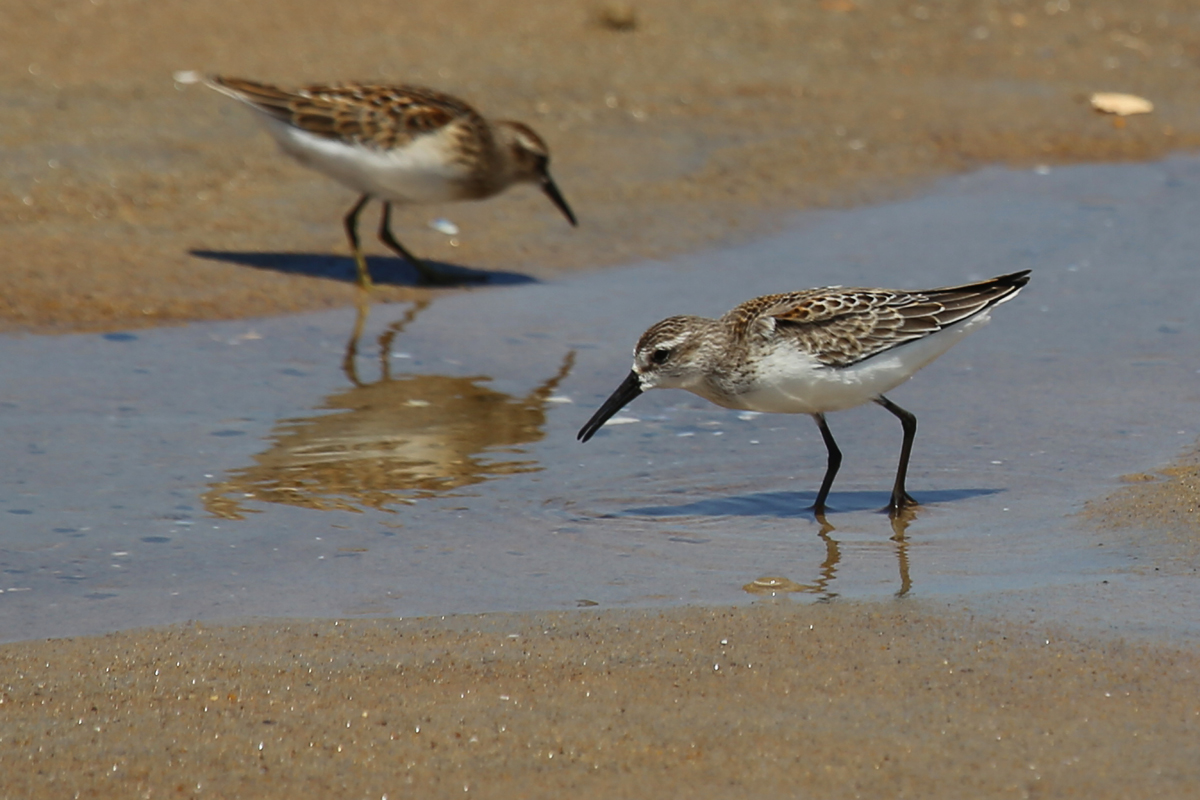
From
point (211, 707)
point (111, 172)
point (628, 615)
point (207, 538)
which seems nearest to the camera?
point (211, 707)

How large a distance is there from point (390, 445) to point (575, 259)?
3685mm

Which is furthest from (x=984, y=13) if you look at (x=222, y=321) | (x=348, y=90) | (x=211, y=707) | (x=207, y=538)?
(x=211, y=707)

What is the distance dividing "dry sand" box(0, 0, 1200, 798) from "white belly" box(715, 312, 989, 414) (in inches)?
46.3

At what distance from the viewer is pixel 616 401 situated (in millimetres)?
7238

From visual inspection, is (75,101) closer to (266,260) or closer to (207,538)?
(266,260)

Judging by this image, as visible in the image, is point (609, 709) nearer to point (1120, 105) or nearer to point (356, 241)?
point (356, 241)

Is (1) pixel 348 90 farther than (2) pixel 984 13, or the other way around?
(2) pixel 984 13

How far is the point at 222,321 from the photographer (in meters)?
9.83

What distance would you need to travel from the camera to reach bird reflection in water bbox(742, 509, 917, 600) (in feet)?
19.2

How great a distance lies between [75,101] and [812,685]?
9.93 metres

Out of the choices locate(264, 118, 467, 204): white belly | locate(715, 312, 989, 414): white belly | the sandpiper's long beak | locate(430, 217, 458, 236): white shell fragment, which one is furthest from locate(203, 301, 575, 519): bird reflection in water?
locate(430, 217, 458, 236): white shell fragment

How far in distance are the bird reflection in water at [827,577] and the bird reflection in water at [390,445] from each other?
5.41ft

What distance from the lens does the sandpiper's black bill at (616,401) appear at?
7141 millimetres

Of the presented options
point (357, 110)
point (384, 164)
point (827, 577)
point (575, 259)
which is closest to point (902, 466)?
point (827, 577)
